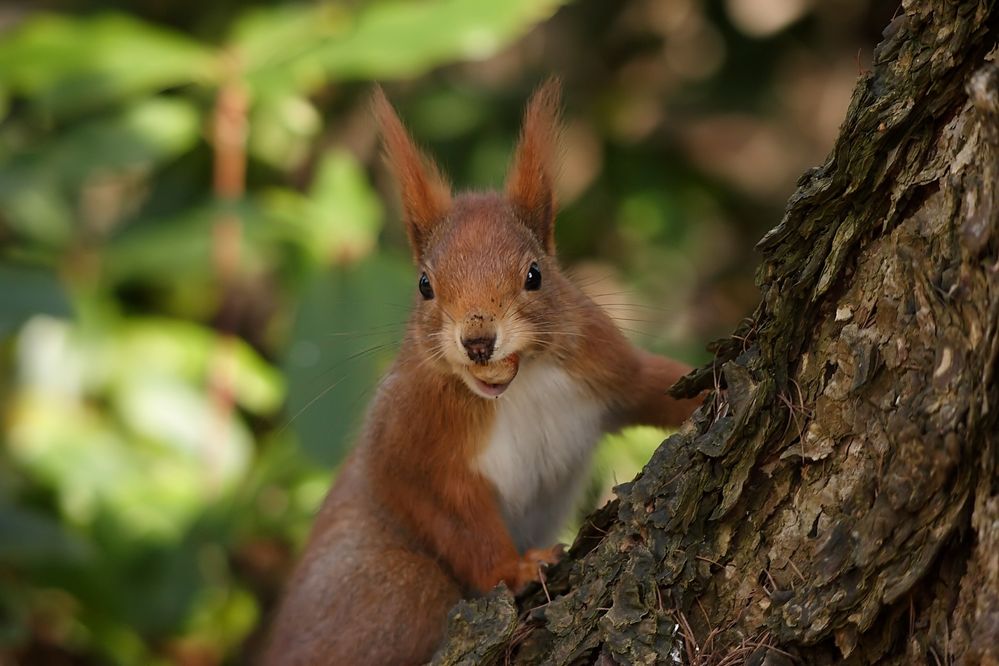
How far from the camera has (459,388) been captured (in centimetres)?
205

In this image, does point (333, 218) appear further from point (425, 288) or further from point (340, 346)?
point (425, 288)

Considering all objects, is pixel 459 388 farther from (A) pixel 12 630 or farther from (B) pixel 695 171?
(B) pixel 695 171

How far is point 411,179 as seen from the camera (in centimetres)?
226

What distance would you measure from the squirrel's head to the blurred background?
14 cm

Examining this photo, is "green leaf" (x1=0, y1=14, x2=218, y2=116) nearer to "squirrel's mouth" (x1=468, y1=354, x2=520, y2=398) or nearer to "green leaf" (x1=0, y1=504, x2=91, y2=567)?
"green leaf" (x1=0, y1=504, x2=91, y2=567)

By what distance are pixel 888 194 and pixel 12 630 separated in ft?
7.19

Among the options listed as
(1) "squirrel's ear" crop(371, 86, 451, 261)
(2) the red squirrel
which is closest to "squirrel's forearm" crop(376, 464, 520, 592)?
(2) the red squirrel

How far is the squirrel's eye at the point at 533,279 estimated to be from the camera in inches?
81.4

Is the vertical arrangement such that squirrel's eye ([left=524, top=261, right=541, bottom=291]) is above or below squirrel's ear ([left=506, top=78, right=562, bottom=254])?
below

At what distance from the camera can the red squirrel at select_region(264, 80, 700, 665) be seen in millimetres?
2008

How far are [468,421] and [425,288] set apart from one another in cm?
25

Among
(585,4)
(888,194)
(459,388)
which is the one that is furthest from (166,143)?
(888,194)

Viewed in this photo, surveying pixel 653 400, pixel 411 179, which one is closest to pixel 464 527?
pixel 653 400

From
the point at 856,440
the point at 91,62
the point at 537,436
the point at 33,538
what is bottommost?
the point at 856,440
